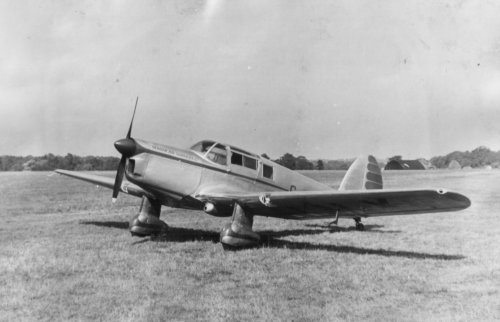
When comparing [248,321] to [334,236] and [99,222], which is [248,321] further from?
[99,222]

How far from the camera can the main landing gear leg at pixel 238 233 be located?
7.91 metres

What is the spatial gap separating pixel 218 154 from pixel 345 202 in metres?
2.96

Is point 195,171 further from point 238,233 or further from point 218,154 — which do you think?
point 238,233

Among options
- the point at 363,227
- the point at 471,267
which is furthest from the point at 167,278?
the point at 363,227

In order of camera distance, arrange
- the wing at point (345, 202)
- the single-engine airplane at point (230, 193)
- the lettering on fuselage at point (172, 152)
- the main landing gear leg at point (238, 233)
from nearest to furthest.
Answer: the wing at point (345, 202) < the single-engine airplane at point (230, 193) < the main landing gear leg at point (238, 233) < the lettering on fuselage at point (172, 152)

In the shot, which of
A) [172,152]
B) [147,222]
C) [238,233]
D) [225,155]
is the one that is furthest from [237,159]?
[147,222]

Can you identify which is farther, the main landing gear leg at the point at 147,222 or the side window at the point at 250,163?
the side window at the point at 250,163

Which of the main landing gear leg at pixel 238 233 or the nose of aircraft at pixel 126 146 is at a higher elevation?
the nose of aircraft at pixel 126 146

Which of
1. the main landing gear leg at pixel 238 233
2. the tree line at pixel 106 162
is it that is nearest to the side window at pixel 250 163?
the main landing gear leg at pixel 238 233

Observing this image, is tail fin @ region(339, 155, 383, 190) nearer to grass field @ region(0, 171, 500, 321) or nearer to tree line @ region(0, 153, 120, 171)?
grass field @ region(0, 171, 500, 321)

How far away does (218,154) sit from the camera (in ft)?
29.6

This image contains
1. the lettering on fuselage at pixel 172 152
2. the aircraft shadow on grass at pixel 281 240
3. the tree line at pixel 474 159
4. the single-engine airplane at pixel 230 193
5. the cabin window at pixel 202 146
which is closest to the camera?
the single-engine airplane at pixel 230 193

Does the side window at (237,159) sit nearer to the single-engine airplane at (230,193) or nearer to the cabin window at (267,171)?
the single-engine airplane at (230,193)

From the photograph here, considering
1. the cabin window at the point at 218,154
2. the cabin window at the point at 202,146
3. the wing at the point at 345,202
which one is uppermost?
the cabin window at the point at 202,146
